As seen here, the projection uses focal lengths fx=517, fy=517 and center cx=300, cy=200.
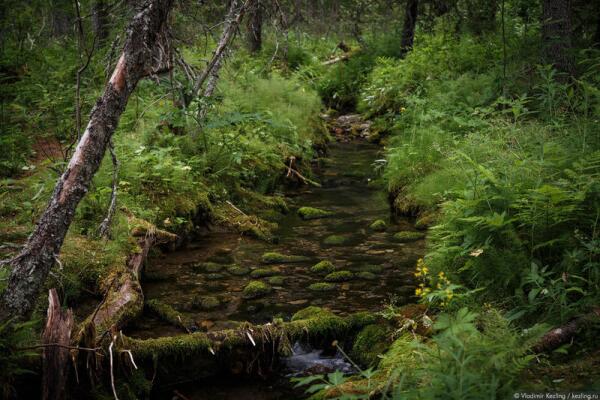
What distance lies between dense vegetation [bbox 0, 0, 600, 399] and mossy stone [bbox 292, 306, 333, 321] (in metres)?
0.54

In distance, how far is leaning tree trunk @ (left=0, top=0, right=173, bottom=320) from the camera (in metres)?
3.97

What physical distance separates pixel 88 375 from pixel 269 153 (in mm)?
7039

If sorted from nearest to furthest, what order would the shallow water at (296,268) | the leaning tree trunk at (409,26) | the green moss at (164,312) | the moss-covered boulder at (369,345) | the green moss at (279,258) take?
the moss-covered boulder at (369,345)
the green moss at (164,312)
the shallow water at (296,268)
the green moss at (279,258)
the leaning tree trunk at (409,26)

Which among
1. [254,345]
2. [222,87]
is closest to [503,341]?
Answer: [254,345]

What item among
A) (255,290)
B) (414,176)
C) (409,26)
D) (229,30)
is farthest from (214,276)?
(409,26)

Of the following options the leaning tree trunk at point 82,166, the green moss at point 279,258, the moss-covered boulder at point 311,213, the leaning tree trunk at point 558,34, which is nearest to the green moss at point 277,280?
the green moss at point 279,258

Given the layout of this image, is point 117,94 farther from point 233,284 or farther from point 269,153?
point 269,153

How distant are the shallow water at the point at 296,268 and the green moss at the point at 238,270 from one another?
0.07m

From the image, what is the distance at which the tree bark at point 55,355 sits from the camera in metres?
3.67

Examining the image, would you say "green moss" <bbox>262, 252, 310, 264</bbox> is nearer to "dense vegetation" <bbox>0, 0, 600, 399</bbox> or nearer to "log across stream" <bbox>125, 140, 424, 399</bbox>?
"log across stream" <bbox>125, 140, 424, 399</bbox>

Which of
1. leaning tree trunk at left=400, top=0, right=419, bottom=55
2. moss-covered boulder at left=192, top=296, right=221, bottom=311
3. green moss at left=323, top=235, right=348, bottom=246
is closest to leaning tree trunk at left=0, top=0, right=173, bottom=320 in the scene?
moss-covered boulder at left=192, top=296, right=221, bottom=311

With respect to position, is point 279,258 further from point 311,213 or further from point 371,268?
point 311,213

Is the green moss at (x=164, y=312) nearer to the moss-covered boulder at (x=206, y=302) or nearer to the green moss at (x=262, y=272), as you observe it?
the moss-covered boulder at (x=206, y=302)

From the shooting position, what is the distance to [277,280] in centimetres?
666
